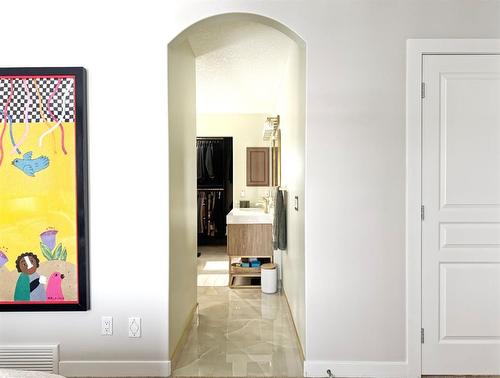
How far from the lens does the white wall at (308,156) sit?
7.32 feet

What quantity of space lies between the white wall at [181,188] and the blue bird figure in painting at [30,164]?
0.77 metres

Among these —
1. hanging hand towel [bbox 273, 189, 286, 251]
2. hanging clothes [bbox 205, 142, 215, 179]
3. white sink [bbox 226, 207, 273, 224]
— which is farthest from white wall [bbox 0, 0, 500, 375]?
hanging clothes [bbox 205, 142, 215, 179]

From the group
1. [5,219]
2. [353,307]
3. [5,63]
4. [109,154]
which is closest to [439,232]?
[353,307]

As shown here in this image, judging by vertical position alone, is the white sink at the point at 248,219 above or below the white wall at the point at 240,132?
below

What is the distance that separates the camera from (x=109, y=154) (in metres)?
2.27

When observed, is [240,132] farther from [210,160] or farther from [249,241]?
A: [249,241]

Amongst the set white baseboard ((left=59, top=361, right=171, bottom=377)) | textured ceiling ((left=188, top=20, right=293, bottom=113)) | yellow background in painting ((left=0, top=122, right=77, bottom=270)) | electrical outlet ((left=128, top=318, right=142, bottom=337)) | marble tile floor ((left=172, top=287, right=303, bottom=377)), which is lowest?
marble tile floor ((left=172, top=287, right=303, bottom=377))

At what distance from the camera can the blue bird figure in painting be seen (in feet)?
7.27

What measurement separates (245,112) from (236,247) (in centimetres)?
278

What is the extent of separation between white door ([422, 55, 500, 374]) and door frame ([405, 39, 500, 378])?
4cm

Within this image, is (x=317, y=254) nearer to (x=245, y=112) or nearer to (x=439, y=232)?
(x=439, y=232)

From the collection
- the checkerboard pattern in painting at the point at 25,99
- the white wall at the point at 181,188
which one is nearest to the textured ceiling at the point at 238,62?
the white wall at the point at 181,188

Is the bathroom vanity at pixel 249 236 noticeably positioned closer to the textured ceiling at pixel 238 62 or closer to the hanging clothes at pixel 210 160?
the textured ceiling at pixel 238 62

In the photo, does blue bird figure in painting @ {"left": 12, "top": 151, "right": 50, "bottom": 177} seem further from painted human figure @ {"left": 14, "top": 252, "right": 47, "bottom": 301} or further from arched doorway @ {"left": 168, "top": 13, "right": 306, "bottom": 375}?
arched doorway @ {"left": 168, "top": 13, "right": 306, "bottom": 375}
